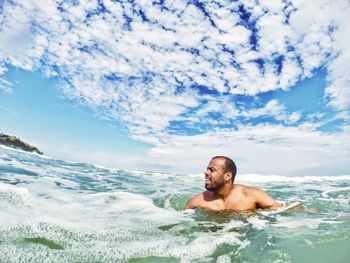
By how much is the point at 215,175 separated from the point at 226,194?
464 millimetres

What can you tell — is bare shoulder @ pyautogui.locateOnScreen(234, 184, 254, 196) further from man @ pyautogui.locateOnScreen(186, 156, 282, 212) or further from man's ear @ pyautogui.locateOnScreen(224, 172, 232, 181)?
man's ear @ pyautogui.locateOnScreen(224, 172, 232, 181)

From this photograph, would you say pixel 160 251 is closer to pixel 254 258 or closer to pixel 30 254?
pixel 254 258

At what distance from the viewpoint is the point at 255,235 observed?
13.7 ft

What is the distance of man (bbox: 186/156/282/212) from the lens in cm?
608

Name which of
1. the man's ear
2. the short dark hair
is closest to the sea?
the man's ear

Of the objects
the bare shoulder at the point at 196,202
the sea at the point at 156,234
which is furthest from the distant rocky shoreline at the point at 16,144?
the bare shoulder at the point at 196,202

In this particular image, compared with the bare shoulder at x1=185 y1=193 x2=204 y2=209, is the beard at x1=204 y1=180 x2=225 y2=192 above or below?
above

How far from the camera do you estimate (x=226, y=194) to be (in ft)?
20.8

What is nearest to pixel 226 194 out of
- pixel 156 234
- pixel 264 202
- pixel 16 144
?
pixel 264 202

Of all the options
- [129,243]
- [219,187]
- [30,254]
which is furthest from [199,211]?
[30,254]

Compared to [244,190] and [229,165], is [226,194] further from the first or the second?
[229,165]

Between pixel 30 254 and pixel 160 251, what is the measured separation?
1.21 metres

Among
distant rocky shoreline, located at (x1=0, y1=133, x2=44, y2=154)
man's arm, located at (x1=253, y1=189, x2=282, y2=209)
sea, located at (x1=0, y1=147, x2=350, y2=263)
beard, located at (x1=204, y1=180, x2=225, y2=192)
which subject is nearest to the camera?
sea, located at (x1=0, y1=147, x2=350, y2=263)

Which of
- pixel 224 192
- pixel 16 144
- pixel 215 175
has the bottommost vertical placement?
pixel 224 192
